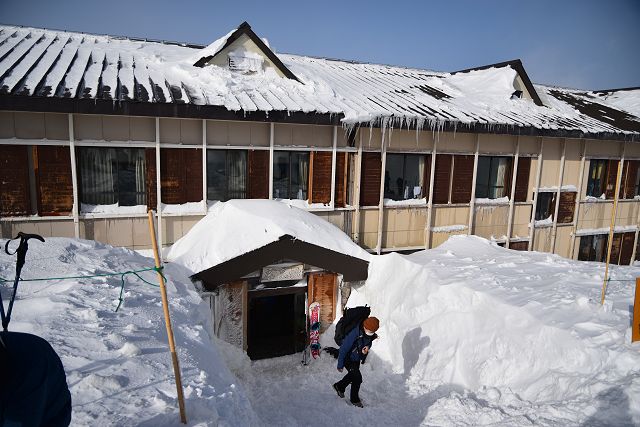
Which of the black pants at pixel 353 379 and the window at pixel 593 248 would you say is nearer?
the black pants at pixel 353 379

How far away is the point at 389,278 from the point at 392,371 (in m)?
1.95

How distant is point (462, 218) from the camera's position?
11094 mm

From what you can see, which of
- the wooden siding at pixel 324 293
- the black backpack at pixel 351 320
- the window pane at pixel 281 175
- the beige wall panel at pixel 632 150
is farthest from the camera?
the beige wall panel at pixel 632 150

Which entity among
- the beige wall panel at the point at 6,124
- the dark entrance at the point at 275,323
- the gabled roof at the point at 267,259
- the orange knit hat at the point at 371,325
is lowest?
the dark entrance at the point at 275,323

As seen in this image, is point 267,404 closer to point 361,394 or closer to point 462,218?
point 361,394

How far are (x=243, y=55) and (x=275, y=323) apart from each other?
284 inches

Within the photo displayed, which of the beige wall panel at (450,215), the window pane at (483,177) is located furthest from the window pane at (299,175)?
the window pane at (483,177)

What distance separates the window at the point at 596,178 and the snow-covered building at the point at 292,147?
6 centimetres

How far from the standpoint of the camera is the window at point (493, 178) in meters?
11.4

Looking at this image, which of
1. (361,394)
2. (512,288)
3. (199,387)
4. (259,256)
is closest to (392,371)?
(361,394)

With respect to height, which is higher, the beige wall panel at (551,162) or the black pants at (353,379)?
the beige wall panel at (551,162)

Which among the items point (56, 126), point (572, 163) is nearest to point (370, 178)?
point (56, 126)

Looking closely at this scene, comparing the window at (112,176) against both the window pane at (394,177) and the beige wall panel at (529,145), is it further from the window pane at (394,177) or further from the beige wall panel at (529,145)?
the beige wall panel at (529,145)

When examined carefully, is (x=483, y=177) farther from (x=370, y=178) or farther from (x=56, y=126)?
(x=56, y=126)
